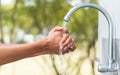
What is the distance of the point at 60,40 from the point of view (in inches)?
55.3

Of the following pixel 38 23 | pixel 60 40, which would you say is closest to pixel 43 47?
pixel 60 40

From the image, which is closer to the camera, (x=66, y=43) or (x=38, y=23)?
(x=66, y=43)

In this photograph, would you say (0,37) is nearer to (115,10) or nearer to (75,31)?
(75,31)

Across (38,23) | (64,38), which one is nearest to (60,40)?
(64,38)

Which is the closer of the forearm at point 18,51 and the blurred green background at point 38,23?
the forearm at point 18,51

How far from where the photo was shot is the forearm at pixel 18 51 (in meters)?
1.39

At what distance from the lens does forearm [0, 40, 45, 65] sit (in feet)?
4.55

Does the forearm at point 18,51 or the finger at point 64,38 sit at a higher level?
the finger at point 64,38

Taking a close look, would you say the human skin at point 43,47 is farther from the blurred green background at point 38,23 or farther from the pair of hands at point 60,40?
the blurred green background at point 38,23

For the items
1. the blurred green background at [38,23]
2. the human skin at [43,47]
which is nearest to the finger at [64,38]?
the human skin at [43,47]

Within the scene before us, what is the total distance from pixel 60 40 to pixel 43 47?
6 cm

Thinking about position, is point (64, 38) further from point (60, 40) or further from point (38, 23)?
point (38, 23)

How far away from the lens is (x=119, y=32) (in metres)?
1.33

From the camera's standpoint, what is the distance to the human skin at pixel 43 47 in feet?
4.55
